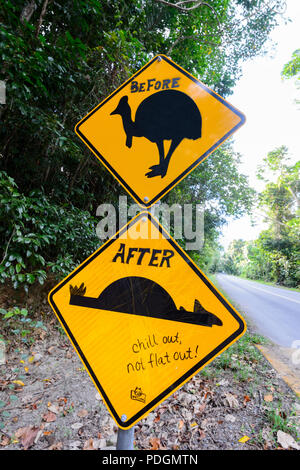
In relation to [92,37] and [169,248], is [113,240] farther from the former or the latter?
[92,37]

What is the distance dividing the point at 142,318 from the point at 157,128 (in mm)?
1012

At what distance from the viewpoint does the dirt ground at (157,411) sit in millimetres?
1875

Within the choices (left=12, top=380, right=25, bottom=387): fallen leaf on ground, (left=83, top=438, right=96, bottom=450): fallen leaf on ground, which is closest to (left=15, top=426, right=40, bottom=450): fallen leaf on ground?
(left=83, top=438, right=96, bottom=450): fallen leaf on ground

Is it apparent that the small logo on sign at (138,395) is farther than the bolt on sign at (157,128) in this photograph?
No

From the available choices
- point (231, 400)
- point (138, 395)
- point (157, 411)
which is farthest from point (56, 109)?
point (231, 400)

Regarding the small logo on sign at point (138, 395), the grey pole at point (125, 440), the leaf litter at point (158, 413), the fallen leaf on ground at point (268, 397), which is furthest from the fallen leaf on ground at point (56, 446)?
the fallen leaf on ground at point (268, 397)

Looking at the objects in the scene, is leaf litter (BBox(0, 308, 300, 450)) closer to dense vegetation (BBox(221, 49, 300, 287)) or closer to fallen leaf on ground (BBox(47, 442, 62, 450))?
fallen leaf on ground (BBox(47, 442, 62, 450))

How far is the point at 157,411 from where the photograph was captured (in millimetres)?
2273

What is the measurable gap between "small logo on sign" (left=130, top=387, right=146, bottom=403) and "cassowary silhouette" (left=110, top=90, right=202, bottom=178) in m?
1.02

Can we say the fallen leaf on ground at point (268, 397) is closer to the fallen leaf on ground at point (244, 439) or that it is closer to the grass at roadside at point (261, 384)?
the grass at roadside at point (261, 384)

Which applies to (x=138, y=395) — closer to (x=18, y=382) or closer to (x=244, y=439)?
(x=244, y=439)

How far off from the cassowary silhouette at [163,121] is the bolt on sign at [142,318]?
412 mm

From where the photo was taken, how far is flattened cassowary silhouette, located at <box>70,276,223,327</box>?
98 cm
